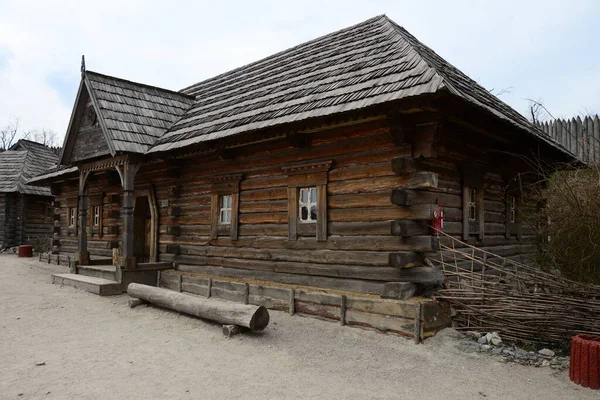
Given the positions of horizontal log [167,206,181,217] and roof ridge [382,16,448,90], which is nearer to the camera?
roof ridge [382,16,448,90]

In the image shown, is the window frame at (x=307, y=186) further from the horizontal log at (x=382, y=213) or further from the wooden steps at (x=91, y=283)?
the wooden steps at (x=91, y=283)

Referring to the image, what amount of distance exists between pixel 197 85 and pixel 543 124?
1342 cm

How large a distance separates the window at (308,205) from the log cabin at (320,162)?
0.02 m

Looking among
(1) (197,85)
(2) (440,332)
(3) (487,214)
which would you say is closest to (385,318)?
(2) (440,332)

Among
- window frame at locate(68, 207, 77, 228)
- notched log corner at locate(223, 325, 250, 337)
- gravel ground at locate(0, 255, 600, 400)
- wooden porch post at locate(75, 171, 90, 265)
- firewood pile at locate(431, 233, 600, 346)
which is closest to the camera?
gravel ground at locate(0, 255, 600, 400)

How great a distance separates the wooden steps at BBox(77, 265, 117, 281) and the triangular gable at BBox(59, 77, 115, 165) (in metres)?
2.77

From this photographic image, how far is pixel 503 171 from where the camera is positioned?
955 cm

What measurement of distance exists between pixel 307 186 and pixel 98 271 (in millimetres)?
6286

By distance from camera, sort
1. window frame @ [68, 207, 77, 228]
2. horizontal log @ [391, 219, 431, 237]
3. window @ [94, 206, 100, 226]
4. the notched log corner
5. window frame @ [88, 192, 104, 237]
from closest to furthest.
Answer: the notched log corner < horizontal log @ [391, 219, 431, 237] < window frame @ [88, 192, 104, 237] < window @ [94, 206, 100, 226] < window frame @ [68, 207, 77, 228]

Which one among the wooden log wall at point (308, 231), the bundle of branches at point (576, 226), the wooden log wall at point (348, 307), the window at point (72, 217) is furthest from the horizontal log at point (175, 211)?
the bundle of branches at point (576, 226)

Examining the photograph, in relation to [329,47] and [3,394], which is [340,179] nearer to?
[329,47]

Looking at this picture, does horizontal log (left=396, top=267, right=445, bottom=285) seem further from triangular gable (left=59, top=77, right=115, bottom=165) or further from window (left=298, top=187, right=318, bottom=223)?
triangular gable (left=59, top=77, right=115, bottom=165)

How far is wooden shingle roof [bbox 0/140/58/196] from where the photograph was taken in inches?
885

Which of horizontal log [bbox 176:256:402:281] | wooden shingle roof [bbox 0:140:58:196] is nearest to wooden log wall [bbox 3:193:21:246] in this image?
wooden shingle roof [bbox 0:140:58:196]
